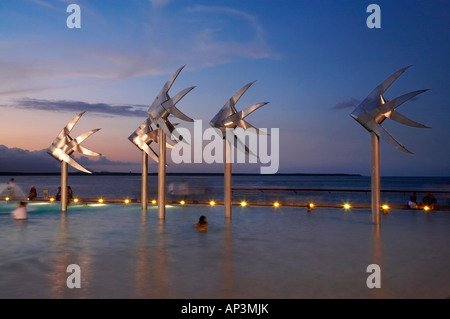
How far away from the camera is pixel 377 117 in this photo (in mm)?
21609

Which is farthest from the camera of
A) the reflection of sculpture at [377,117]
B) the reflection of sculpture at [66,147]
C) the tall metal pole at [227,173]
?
the reflection of sculpture at [66,147]

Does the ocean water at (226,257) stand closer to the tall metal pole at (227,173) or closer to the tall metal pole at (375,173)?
the tall metal pole at (375,173)

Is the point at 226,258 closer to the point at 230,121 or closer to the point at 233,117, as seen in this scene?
the point at 230,121

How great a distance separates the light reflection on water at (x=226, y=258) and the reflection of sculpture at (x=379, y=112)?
16.7ft

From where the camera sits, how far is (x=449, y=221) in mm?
23688

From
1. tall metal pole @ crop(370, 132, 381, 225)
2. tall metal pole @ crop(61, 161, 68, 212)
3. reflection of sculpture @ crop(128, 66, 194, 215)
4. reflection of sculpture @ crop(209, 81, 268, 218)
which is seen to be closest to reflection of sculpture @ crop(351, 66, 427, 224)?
tall metal pole @ crop(370, 132, 381, 225)

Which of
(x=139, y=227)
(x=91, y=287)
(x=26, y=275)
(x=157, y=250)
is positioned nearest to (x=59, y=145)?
(x=139, y=227)

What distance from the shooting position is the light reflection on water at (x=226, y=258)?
9.88m

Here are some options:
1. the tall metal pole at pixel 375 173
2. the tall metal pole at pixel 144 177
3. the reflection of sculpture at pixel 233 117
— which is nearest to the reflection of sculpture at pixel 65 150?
the tall metal pole at pixel 144 177

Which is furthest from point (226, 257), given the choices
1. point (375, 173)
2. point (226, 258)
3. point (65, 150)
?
point (65, 150)
